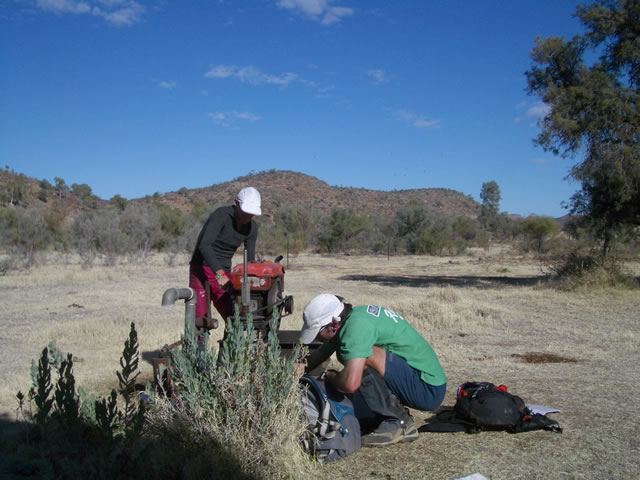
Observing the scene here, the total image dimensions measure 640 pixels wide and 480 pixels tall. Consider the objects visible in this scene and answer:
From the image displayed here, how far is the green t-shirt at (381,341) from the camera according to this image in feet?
11.7

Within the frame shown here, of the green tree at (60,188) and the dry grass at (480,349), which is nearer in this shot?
the dry grass at (480,349)

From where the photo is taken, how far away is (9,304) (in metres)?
11.7

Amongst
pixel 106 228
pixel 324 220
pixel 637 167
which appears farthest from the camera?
pixel 324 220

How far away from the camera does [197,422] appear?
3.28 meters

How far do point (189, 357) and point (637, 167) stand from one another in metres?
12.8

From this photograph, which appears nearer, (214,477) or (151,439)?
(214,477)

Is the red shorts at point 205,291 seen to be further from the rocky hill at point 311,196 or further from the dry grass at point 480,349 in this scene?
the rocky hill at point 311,196

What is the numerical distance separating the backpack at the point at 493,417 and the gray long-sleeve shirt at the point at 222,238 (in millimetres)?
2496

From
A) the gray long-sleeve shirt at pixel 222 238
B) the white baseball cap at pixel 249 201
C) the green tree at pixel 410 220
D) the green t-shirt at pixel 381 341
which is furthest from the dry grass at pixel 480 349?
the green tree at pixel 410 220

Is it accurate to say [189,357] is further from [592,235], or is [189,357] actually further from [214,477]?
[592,235]

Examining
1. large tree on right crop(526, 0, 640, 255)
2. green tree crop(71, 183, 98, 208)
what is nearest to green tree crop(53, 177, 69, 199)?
green tree crop(71, 183, 98, 208)

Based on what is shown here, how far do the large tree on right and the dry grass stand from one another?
3.08 meters

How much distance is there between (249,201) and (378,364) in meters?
2.07

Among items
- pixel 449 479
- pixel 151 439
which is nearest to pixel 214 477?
pixel 151 439
